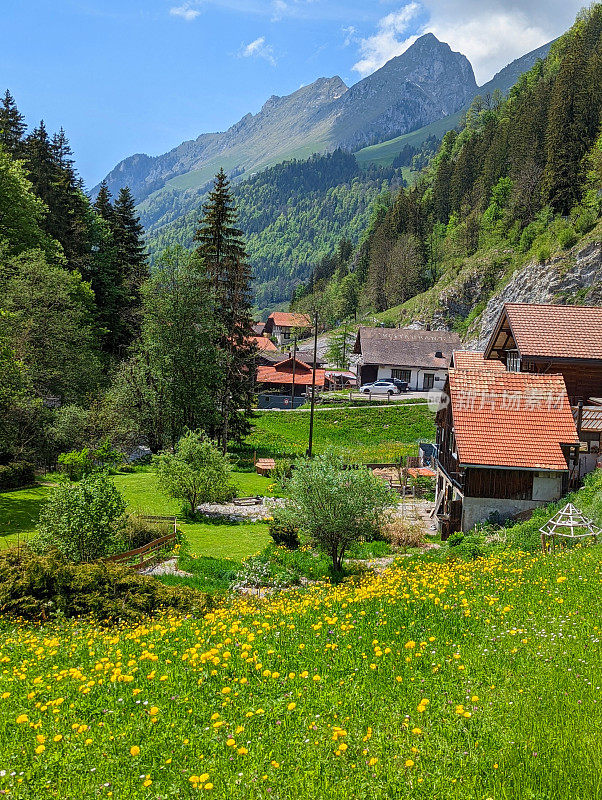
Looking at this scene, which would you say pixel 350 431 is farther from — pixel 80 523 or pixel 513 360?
pixel 80 523

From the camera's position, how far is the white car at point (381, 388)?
70.0 m

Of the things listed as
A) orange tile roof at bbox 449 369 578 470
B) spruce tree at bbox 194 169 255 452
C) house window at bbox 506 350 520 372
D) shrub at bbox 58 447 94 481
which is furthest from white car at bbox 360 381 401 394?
orange tile roof at bbox 449 369 578 470

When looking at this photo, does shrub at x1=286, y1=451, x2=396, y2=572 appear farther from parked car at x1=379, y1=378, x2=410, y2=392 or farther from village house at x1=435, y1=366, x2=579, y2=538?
parked car at x1=379, y1=378, x2=410, y2=392

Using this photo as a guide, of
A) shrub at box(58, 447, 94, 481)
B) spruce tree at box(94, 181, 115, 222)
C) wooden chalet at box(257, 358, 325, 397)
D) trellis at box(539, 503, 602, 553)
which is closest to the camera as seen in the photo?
trellis at box(539, 503, 602, 553)

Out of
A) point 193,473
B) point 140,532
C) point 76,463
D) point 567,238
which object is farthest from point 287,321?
point 140,532

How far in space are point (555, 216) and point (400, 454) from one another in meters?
48.9

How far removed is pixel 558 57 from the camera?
110m

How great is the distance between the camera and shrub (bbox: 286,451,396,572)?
18.9 meters

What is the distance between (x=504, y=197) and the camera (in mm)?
99000

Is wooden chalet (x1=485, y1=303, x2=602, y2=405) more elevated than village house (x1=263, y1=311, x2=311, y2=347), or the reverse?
village house (x1=263, y1=311, x2=311, y2=347)

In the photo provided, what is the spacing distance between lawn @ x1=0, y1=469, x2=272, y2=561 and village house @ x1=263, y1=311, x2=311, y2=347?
97.5 metres

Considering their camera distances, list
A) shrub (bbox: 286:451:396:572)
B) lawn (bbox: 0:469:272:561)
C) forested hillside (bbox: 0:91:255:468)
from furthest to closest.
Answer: forested hillside (bbox: 0:91:255:468)
lawn (bbox: 0:469:272:561)
shrub (bbox: 286:451:396:572)

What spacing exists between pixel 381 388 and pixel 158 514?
46.0m

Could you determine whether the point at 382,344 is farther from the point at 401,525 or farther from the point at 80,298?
the point at 401,525
